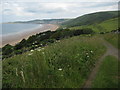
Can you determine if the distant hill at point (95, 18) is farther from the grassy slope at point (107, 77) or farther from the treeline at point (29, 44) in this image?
the grassy slope at point (107, 77)

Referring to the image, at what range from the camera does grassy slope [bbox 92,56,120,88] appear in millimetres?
6102

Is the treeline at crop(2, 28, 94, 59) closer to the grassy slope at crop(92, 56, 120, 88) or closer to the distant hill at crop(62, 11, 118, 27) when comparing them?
the grassy slope at crop(92, 56, 120, 88)

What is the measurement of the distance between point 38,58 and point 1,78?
1942mm

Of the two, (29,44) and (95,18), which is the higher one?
(95,18)

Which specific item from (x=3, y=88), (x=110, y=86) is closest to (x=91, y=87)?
(x=110, y=86)

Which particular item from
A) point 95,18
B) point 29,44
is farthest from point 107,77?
point 95,18

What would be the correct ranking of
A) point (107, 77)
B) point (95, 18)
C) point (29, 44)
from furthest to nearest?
point (95, 18) → point (29, 44) → point (107, 77)

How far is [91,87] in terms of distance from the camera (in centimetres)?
607

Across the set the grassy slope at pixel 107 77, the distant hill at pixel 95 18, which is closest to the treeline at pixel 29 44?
the grassy slope at pixel 107 77

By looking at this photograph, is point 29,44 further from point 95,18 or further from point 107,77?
point 95,18

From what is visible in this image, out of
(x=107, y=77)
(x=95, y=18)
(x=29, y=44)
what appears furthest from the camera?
(x=95, y=18)

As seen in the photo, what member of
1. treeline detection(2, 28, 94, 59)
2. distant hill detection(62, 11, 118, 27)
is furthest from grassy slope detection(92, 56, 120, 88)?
distant hill detection(62, 11, 118, 27)

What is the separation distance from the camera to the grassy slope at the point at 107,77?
20.0 feet

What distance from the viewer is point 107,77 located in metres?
6.76
